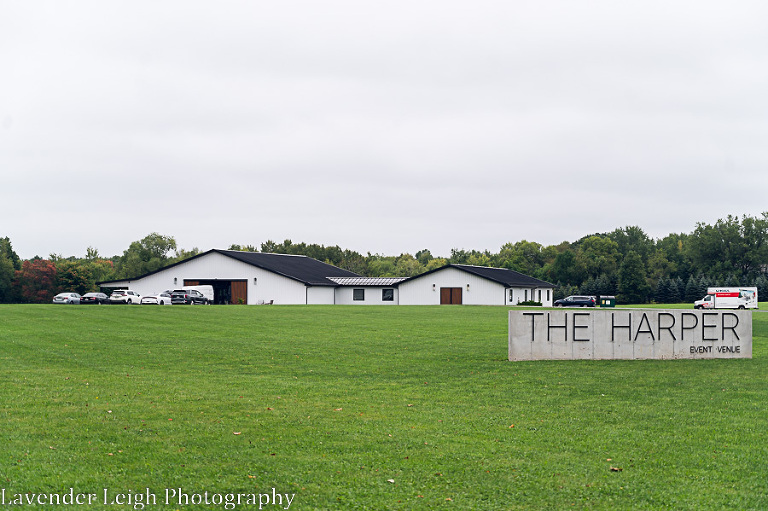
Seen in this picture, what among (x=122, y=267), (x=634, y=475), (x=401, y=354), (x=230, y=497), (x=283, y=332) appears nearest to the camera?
(x=230, y=497)

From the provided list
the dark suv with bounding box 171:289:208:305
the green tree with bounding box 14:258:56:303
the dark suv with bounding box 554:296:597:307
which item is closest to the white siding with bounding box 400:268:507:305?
the dark suv with bounding box 554:296:597:307

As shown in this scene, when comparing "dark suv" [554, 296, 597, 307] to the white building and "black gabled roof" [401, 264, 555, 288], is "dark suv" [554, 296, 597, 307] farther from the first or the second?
"black gabled roof" [401, 264, 555, 288]

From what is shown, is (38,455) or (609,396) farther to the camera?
(609,396)

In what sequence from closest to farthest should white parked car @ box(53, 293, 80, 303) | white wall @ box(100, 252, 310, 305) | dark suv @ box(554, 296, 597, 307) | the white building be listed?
1. white parked car @ box(53, 293, 80, 303)
2. dark suv @ box(554, 296, 597, 307)
3. white wall @ box(100, 252, 310, 305)
4. the white building

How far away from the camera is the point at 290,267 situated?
82.1 metres

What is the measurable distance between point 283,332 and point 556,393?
16.5 m

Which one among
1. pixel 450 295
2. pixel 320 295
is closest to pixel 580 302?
pixel 450 295

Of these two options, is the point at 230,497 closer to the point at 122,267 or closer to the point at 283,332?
the point at 283,332

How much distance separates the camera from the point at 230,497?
7000 millimetres

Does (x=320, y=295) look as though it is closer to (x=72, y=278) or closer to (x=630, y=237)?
(x=72, y=278)

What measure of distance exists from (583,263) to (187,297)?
73.3 m

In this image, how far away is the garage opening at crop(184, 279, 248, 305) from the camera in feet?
250

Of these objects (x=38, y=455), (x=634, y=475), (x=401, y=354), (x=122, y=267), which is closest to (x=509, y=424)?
(x=634, y=475)
